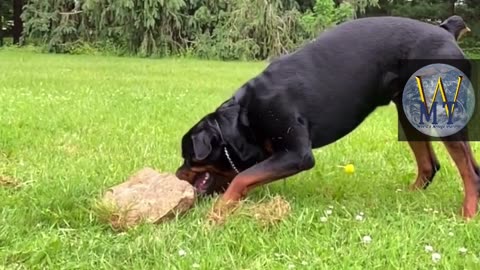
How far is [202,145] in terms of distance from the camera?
11.1 feet

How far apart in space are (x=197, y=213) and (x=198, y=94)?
18.8 ft

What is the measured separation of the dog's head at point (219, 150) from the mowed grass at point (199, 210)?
20 centimetres

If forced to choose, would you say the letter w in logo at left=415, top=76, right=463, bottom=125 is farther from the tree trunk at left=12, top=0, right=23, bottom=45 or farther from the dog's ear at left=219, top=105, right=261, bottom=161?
the tree trunk at left=12, top=0, right=23, bottom=45

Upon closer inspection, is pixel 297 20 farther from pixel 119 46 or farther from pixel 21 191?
pixel 21 191

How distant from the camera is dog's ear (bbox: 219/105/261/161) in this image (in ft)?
11.2

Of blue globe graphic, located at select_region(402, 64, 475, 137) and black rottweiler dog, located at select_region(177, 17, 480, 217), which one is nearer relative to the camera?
black rottweiler dog, located at select_region(177, 17, 480, 217)

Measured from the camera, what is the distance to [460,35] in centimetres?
368

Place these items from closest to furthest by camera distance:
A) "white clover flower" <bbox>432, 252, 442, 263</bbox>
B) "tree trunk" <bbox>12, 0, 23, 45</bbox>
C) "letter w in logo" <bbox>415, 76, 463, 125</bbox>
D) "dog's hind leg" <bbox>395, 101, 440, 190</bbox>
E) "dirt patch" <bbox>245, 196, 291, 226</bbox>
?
1. "white clover flower" <bbox>432, 252, 442, 263</bbox>
2. "dirt patch" <bbox>245, 196, 291, 226</bbox>
3. "letter w in logo" <bbox>415, 76, 463, 125</bbox>
4. "dog's hind leg" <bbox>395, 101, 440, 190</bbox>
5. "tree trunk" <bbox>12, 0, 23, 45</bbox>

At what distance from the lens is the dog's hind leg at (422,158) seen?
3.90 m

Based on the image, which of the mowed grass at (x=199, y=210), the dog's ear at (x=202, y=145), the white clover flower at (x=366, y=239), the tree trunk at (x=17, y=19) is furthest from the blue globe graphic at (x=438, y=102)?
the tree trunk at (x=17, y=19)

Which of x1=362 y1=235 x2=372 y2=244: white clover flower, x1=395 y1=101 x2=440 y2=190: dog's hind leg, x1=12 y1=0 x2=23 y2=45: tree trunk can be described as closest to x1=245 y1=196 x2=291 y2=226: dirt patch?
x1=362 y1=235 x2=372 y2=244: white clover flower

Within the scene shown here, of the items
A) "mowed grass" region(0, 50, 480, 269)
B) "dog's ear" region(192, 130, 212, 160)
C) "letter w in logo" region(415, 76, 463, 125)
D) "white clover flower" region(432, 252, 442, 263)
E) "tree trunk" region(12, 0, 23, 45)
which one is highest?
"letter w in logo" region(415, 76, 463, 125)

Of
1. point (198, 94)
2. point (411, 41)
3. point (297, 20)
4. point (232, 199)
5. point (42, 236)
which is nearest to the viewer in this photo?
point (42, 236)

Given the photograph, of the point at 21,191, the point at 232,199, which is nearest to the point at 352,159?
the point at 232,199
